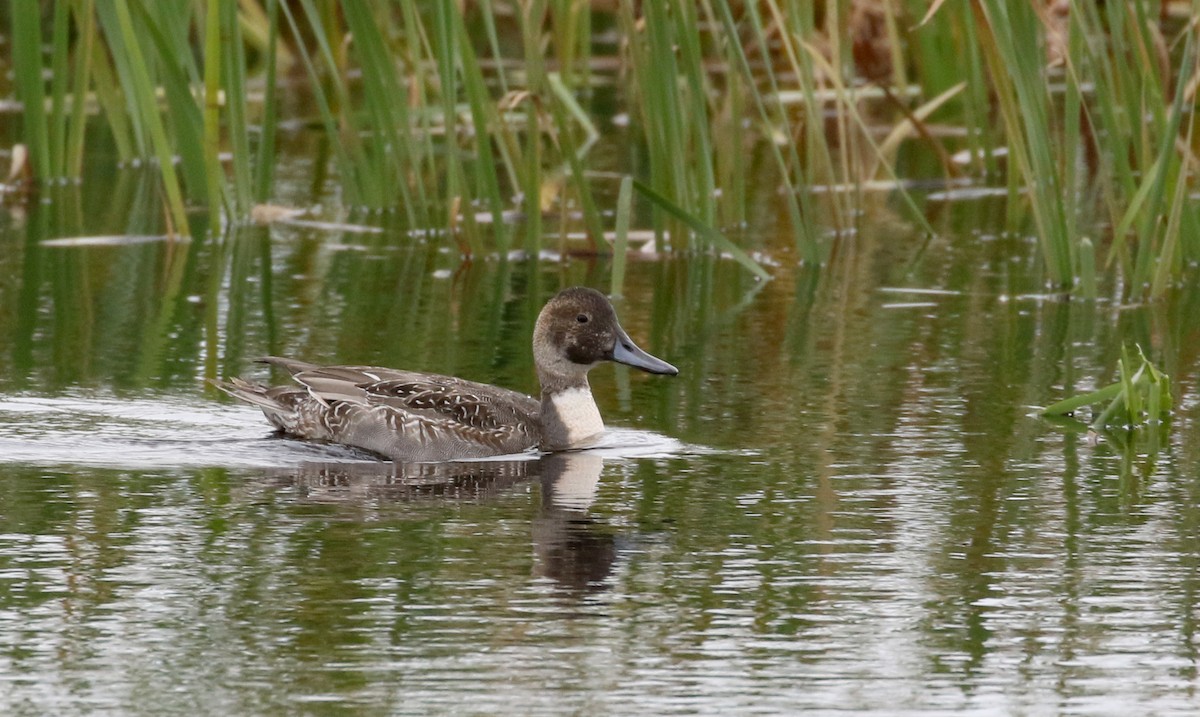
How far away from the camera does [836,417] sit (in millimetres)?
8031

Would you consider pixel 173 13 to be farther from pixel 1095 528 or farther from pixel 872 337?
pixel 1095 528

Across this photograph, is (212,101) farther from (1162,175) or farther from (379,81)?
(1162,175)

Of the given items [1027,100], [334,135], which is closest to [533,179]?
[334,135]

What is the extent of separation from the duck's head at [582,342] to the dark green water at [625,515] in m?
0.24

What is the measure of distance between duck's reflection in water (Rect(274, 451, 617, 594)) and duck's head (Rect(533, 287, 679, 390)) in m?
0.46

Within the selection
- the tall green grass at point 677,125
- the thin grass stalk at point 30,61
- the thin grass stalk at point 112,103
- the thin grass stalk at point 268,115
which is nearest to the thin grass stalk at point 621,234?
the tall green grass at point 677,125

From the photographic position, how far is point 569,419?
791 centimetres

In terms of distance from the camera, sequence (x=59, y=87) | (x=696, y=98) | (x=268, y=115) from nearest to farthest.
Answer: (x=696, y=98), (x=268, y=115), (x=59, y=87)

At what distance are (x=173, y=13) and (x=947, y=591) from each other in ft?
20.5

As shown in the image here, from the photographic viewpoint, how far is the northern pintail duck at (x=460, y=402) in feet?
25.4

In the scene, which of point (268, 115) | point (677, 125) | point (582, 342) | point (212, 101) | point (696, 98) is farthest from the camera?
point (268, 115)

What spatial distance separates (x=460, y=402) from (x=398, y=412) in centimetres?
22

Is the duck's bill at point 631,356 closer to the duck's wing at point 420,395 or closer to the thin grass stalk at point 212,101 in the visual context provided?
the duck's wing at point 420,395

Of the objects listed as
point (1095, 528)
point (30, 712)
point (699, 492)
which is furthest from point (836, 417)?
point (30, 712)
